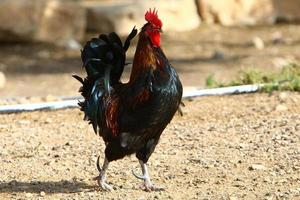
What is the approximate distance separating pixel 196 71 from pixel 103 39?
800cm

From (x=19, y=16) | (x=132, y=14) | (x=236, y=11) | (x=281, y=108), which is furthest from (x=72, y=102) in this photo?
(x=236, y=11)

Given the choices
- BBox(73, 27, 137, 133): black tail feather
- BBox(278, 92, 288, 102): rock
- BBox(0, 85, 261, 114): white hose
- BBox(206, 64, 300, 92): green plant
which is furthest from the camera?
BBox(206, 64, 300, 92): green plant

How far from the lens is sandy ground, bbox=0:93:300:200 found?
6.68 metres

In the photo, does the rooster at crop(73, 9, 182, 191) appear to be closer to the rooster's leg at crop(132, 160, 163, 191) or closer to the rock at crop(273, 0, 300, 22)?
the rooster's leg at crop(132, 160, 163, 191)

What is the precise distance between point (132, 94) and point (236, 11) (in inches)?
514

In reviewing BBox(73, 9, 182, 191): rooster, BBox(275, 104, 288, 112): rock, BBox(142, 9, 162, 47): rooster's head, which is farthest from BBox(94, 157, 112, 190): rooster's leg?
BBox(275, 104, 288, 112): rock

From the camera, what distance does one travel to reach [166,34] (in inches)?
709

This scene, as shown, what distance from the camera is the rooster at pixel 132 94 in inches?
248

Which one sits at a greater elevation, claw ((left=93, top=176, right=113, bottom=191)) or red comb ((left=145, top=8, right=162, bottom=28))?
red comb ((left=145, top=8, right=162, bottom=28))

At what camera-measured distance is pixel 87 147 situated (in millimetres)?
8016

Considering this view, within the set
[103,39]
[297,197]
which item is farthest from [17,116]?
[297,197]

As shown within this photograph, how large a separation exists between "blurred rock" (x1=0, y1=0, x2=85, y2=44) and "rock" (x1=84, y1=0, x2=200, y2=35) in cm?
41

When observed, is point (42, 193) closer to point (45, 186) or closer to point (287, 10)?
point (45, 186)

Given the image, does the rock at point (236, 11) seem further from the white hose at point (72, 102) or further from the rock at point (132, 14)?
the white hose at point (72, 102)
